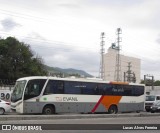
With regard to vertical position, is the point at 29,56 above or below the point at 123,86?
above

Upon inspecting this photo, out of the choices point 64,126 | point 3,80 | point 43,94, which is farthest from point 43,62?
point 64,126

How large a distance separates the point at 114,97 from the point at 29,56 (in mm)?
42363

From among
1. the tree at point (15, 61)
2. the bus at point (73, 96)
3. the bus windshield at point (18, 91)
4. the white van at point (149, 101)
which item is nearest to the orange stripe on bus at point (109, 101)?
the bus at point (73, 96)

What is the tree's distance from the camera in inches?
2677

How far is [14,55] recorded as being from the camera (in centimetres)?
6994

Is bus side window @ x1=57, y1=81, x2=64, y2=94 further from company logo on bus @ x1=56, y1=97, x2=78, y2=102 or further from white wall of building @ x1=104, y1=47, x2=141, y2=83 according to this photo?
white wall of building @ x1=104, y1=47, x2=141, y2=83

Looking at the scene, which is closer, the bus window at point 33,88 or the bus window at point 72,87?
the bus window at point 33,88

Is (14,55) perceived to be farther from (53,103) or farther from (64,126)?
(64,126)

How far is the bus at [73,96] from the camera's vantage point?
2606 cm

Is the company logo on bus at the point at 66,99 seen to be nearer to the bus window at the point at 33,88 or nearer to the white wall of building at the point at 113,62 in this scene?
the bus window at the point at 33,88

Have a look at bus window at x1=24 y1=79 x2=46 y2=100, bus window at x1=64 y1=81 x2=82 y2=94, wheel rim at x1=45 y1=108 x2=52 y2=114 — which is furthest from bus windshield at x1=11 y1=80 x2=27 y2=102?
bus window at x1=64 y1=81 x2=82 y2=94

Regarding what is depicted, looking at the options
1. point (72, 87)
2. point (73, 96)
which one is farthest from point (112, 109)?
point (72, 87)

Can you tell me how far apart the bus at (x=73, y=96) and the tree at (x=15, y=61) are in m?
38.2

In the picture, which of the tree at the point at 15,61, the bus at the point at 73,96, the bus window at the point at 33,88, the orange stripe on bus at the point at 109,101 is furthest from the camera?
the tree at the point at 15,61
